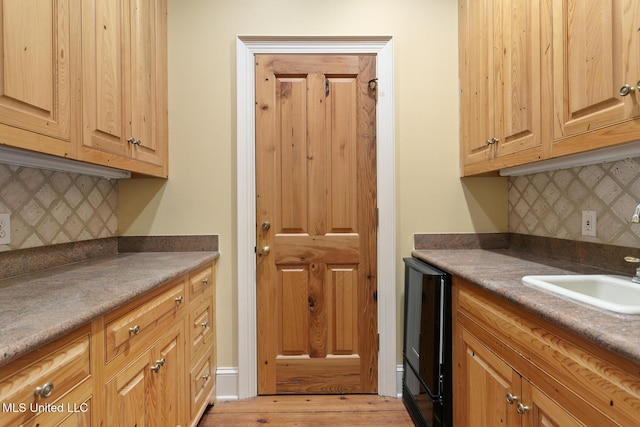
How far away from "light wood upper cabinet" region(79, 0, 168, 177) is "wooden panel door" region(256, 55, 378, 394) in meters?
0.58

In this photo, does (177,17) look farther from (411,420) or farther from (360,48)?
(411,420)

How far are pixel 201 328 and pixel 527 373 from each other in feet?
4.89

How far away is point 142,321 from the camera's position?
44.4 inches

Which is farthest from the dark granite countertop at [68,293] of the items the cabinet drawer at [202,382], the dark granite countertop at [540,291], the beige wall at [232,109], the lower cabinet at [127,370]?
the dark granite countertop at [540,291]

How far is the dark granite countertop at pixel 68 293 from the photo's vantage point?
688mm

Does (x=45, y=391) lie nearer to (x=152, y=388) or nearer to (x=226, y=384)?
(x=152, y=388)

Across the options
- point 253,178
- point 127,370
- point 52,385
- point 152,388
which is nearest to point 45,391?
point 52,385

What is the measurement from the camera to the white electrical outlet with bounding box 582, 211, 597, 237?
144cm

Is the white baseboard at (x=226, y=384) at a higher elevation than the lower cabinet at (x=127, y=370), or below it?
below

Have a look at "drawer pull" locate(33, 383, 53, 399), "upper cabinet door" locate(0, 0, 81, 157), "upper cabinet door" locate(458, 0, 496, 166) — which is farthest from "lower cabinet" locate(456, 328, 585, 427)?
"upper cabinet door" locate(0, 0, 81, 157)

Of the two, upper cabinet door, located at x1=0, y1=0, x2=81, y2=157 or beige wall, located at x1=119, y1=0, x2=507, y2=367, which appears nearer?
upper cabinet door, located at x1=0, y1=0, x2=81, y2=157

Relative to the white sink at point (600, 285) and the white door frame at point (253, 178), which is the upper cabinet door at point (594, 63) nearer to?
the white sink at point (600, 285)

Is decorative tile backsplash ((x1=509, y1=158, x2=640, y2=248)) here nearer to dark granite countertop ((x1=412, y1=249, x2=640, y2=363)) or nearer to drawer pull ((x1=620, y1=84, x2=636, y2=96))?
dark granite countertop ((x1=412, y1=249, x2=640, y2=363))

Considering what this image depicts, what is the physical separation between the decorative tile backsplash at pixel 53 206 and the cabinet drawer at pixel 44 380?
758 mm
